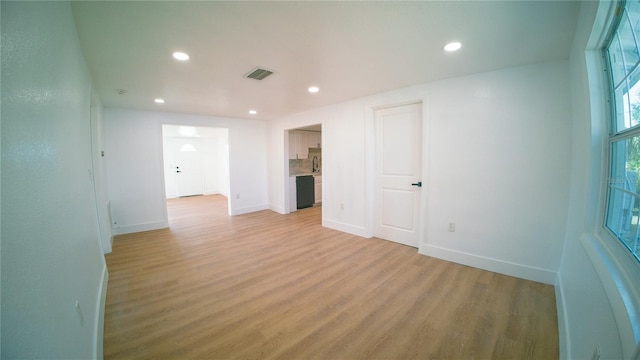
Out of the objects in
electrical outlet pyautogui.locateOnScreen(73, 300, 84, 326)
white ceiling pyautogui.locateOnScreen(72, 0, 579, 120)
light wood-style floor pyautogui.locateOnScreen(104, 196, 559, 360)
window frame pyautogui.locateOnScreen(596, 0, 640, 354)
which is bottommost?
light wood-style floor pyautogui.locateOnScreen(104, 196, 559, 360)

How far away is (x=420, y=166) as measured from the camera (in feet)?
10.6

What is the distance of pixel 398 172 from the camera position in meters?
3.47

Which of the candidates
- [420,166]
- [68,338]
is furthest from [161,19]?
[420,166]

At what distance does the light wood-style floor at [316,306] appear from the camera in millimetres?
1595

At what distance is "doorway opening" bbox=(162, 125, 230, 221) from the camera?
25.4ft

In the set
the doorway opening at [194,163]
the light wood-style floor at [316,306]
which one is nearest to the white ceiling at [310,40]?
the light wood-style floor at [316,306]

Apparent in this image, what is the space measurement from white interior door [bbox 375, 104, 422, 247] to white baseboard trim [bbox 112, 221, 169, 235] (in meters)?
4.18

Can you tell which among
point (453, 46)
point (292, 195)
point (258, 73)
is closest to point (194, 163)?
point (292, 195)

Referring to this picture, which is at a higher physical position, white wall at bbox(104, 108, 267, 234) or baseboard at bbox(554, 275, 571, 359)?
white wall at bbox(104, 108, 267, 234)

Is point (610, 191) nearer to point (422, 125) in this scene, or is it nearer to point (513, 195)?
point (513, 195)

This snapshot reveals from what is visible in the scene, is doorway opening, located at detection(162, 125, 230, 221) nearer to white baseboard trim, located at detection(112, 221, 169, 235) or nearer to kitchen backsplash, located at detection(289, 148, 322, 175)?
kitchen backsplash, located at detection(289, 148, 322, 175)

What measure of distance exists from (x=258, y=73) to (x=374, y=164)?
217 centimetres

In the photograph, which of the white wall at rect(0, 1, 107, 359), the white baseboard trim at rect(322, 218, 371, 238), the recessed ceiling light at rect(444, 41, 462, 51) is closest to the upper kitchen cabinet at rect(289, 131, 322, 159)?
the white baseboard trim at rect(322, 218, 371, 238)

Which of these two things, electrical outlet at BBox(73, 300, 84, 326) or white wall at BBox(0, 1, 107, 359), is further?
electrical outlet at BBox(73, 300, 84, 326)
